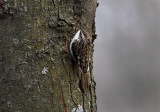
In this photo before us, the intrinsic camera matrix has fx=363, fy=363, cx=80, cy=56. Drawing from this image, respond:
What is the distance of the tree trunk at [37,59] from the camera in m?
1.33

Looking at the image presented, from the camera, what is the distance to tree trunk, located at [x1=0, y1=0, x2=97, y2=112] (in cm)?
133

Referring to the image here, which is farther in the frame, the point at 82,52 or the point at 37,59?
the point at 82,52

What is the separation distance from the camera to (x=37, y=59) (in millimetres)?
1353

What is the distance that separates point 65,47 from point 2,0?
11.8 inches


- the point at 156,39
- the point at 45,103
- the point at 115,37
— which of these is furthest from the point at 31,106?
the point at 156,39

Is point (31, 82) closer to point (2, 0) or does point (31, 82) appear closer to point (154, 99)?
point (2, 0)

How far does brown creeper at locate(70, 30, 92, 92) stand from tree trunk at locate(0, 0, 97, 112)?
0.02 metres

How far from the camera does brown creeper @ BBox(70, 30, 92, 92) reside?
142 cm

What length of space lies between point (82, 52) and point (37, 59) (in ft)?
0.71

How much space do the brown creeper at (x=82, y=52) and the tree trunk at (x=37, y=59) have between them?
2cm

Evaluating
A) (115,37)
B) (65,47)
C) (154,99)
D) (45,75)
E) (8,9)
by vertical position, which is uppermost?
(115,37)

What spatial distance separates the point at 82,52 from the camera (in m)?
1.48

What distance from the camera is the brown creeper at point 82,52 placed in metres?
1.42

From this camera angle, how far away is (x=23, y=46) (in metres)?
1.35
